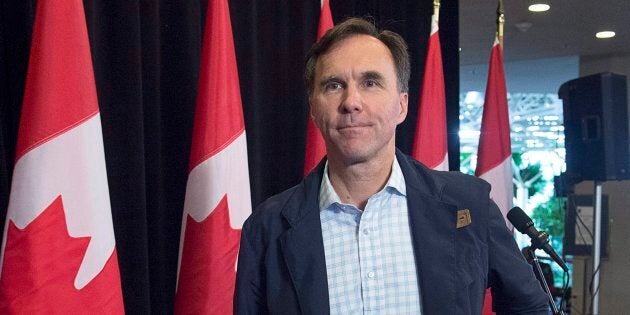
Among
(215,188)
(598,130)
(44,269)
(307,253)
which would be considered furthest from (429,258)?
(598,130)

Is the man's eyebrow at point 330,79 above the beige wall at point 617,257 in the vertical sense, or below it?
above

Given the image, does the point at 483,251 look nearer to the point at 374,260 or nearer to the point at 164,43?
the point at 374,260

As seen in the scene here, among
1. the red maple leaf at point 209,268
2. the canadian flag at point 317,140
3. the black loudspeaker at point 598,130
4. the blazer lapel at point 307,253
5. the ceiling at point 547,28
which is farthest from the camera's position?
the ceiling at point 547,28

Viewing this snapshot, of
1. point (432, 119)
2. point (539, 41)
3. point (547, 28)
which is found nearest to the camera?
point (432, 119)

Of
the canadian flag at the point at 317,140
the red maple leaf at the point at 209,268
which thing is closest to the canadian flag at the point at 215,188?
the red maple leaf at the point at 209,268

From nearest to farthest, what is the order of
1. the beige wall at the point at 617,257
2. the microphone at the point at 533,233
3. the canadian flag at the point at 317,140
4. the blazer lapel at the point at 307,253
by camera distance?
the blazer lapel at the point at 307,253, the microphone at the point at 533,233, the canadian flag at the point at 317,140, the beige wall at the point at 617,257

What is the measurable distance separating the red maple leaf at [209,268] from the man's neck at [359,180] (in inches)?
32.2

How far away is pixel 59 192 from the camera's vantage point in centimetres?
166

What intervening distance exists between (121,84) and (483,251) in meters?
1.42

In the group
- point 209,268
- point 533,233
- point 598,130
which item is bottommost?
point 209,268

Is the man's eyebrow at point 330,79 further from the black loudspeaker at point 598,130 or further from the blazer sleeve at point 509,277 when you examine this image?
the black loudspeaker at point 598,130

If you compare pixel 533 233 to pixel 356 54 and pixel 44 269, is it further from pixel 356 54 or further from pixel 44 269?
pixel 44 269

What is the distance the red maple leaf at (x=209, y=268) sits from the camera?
6.86 feet

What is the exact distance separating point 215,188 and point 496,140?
185 cm
